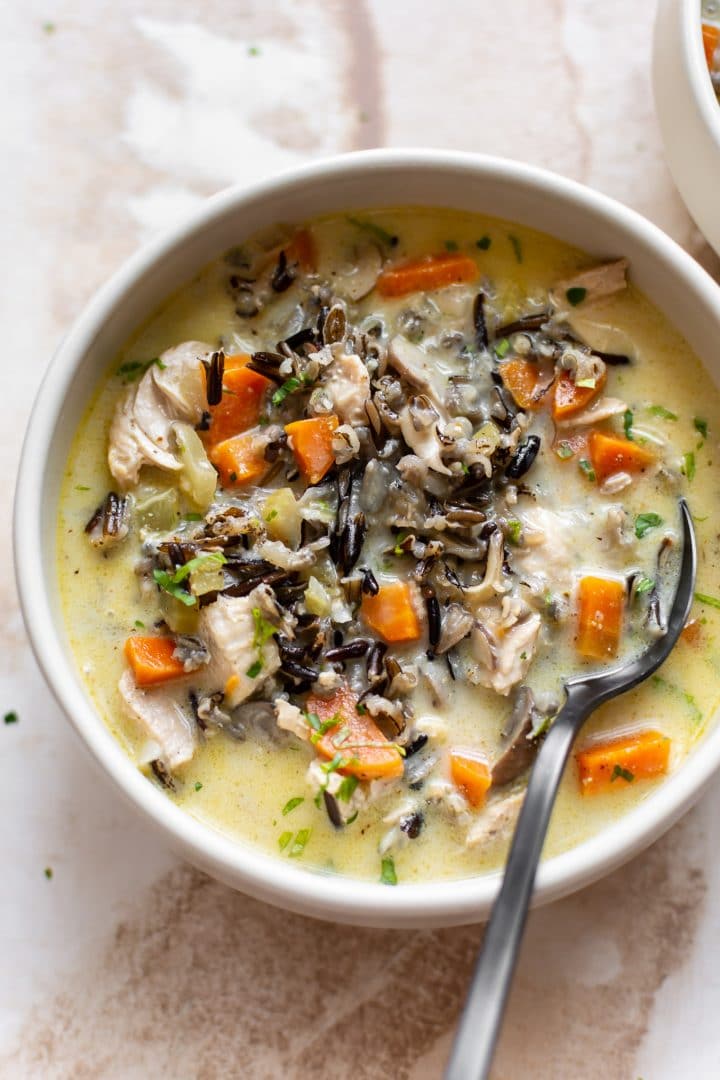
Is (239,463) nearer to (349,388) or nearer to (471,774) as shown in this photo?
(349,388)

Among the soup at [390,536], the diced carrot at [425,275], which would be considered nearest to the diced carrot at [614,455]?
the soup at [390,536]

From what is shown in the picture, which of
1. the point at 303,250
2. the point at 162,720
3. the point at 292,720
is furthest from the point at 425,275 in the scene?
the point at 162,720

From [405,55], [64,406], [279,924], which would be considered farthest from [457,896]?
[405,55]

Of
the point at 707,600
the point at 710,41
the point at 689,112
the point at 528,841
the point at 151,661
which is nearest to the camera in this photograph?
the point at 528,841

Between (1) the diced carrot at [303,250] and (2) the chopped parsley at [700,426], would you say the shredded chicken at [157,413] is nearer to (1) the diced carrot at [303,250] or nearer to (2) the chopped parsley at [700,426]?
(1) the diced carrot at [303,250]

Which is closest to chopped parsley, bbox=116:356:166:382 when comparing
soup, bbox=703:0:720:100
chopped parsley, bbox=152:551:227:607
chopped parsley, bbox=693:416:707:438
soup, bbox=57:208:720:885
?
Answer: soup, bbox=57:208:720:885

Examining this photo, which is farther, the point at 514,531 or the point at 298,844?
the point at 514,531

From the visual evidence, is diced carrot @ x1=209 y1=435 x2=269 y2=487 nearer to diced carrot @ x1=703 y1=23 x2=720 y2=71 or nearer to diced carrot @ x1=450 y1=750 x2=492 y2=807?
diced carrot @ x1=450 y1=750 x2=492 y2=807

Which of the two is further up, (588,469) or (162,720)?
(588,469)

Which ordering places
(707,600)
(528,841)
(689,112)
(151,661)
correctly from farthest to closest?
(689,112)
(707,600)
(151,661)
(528,841)
